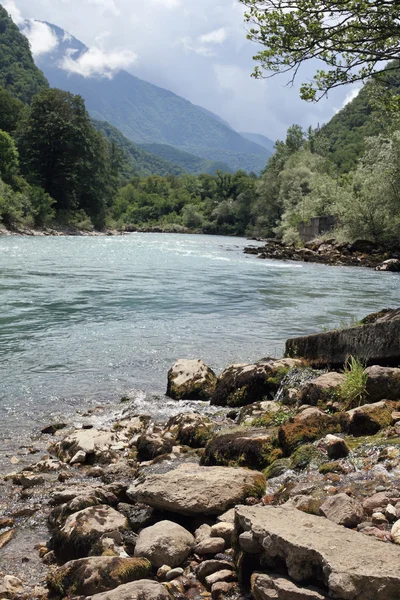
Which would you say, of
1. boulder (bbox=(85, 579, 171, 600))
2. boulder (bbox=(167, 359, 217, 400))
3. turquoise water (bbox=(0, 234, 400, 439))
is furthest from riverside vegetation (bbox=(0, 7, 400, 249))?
boulder (bbox=(85, 579, 171, 600))

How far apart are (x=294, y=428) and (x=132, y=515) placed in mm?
2085

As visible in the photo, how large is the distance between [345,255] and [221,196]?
10535cm

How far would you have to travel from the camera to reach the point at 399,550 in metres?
3.03

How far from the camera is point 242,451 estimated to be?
5879mm

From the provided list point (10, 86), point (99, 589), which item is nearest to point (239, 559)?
point (99, 589)

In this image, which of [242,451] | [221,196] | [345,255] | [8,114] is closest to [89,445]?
[242,451]

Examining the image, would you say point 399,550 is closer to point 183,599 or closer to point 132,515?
point 183,599

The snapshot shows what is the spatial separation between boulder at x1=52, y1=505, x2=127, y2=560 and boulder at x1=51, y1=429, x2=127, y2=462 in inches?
71.2

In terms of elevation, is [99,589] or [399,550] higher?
[399,550]

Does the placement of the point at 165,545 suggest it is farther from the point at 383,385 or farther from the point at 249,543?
the point at 383,385

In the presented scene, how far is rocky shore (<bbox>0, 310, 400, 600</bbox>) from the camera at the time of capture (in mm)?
3154

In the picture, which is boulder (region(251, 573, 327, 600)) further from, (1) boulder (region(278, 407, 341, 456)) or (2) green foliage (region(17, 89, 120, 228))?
(2) green foliage (region(17, 89, 120, 228))

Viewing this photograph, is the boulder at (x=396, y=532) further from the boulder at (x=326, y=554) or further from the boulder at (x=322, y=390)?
the boulder at (x=322, y=390)

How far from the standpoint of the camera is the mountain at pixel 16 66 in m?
140
